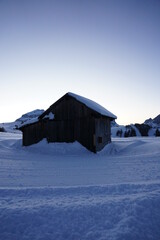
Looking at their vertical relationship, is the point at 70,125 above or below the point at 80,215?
above

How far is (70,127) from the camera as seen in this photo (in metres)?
16.5

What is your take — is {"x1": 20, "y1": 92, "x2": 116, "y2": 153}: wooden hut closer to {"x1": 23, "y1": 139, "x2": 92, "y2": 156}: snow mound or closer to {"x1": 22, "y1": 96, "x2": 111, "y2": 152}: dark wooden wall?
{"x1": 22, "y1": 96, "x2": 111, "y2": 152}: dark wooden wall

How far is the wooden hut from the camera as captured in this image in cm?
1570

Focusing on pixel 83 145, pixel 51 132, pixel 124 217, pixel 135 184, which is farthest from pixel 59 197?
pixel 51 132

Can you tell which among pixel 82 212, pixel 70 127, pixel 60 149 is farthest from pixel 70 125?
pixel 82 212

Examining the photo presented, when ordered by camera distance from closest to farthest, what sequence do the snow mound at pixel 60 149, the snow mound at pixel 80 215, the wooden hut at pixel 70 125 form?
the snow mound at pixel 80 215 < the snow mound at pixel 60 149 < the wooden hut at pixel 70 125

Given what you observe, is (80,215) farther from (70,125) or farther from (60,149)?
(70,125)

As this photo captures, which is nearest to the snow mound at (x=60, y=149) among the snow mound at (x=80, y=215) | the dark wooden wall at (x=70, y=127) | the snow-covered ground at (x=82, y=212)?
the dark wooden wall at (x=70, y=127)

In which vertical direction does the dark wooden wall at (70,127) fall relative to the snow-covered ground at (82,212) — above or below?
above

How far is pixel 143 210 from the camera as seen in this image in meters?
3.80

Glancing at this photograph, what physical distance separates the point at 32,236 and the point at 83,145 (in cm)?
1288

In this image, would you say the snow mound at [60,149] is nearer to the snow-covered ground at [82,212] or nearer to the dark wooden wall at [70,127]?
the dark wooden wall at [70,127]

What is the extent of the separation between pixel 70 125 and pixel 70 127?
0.20 meters

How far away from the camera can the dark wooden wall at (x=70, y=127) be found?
1570 cm
